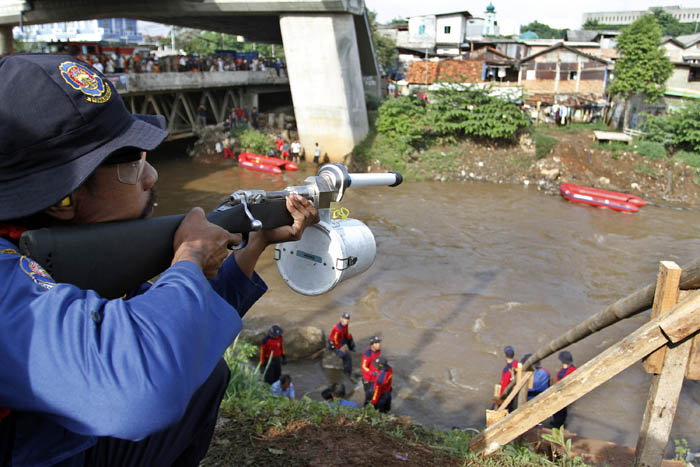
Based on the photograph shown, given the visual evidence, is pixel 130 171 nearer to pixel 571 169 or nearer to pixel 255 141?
pixel 571 169

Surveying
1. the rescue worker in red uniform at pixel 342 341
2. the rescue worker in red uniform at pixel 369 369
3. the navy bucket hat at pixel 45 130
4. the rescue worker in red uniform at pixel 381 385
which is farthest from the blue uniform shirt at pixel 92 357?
the rescue worker in red uniform at pixel 342 341

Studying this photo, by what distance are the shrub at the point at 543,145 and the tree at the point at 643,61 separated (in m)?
6.10

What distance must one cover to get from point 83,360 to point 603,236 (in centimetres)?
2123

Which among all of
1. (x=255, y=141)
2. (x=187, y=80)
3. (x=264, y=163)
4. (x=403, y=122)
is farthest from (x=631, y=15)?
(x=187, y=80)

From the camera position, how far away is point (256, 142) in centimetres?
2867

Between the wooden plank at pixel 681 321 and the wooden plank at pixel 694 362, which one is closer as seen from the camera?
the wooden plank at pixel 681 321

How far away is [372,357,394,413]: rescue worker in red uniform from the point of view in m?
8.62

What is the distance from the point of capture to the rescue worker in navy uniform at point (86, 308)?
4.08ft

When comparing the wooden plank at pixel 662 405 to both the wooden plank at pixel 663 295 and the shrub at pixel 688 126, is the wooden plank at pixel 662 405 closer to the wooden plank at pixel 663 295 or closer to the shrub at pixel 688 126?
the wooden plank at pixel 663 295

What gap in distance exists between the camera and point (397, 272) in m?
16.1

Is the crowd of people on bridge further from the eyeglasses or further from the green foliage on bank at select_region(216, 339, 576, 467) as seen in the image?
the eyeglasses

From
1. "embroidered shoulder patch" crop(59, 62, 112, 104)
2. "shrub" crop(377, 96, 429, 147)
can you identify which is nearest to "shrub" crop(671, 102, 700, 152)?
"shrub" crop(377, 96, 429, 147)

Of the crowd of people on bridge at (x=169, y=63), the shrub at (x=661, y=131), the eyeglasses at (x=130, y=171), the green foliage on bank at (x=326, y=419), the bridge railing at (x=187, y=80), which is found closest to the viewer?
the eyeglasses at (x=130, y=171)

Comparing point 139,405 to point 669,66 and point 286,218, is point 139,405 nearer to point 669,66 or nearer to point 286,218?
point 286,218
